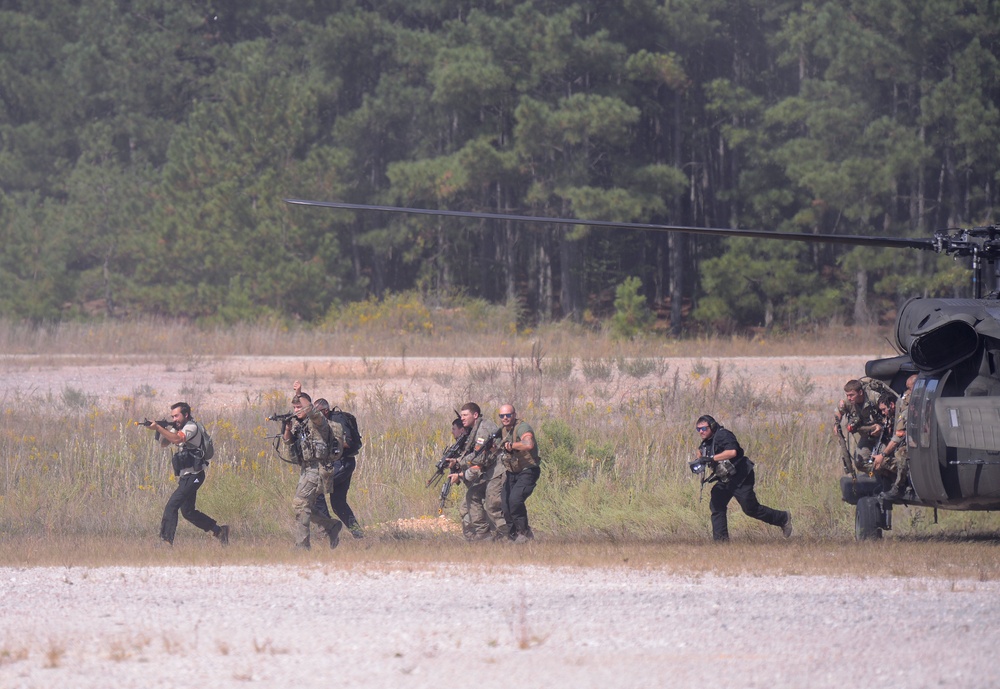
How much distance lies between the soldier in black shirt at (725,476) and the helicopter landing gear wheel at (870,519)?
0.97 m

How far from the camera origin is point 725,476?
12617 mm

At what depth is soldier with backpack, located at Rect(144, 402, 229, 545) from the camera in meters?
12.8

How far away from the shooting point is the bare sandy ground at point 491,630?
21.7 feet

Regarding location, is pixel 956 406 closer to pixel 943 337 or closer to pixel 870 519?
pixel 943 337

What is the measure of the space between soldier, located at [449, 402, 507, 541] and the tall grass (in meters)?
1.14

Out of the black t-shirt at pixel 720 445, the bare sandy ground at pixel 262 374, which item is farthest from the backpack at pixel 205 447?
the bare sandy ground at pixel 262 374

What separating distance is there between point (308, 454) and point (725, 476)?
4085 mm

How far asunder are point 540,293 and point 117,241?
13229mm

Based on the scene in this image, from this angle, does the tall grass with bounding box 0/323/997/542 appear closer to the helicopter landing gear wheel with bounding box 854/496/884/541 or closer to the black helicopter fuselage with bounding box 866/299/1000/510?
the helicopter landing gear wheel with bounding box 854/496/884/541

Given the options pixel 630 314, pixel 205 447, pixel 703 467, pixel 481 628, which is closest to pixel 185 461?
pixel 205 447

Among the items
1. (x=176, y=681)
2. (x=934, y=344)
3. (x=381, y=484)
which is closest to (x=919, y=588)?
(x=934, y=344)

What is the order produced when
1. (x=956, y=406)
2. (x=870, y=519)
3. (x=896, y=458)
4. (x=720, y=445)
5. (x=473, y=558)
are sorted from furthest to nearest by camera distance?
(x=720, y=445) < (x=870, y=519) < (x=896, y=458) < (x=473, y=558) < (x=956, y=406)

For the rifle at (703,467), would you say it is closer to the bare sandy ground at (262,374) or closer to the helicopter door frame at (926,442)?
the helicopter door frame at (926,442)

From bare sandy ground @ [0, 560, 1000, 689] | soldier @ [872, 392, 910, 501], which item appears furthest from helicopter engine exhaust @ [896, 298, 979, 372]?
bare sandy ground @ [0, 560, 1000, 689]
